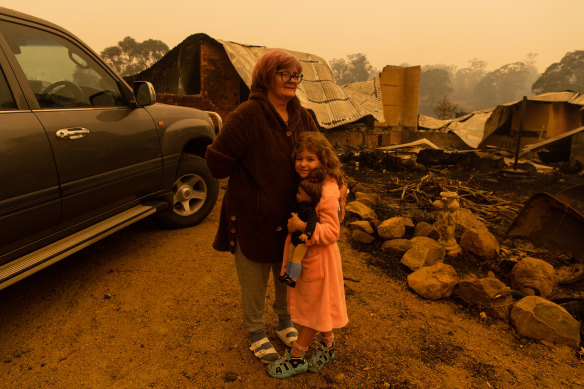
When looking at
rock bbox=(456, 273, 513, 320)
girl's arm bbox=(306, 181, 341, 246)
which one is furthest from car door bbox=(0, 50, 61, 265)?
rock bbox=(456, 273, 513, 320)

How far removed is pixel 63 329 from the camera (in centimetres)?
243

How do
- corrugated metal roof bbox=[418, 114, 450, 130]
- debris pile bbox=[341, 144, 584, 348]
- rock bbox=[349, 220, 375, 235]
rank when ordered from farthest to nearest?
corrugated metal roof bbox=[418, 114, 450, 130] → rock bbox=[349, 220, 375, 235] → debris pile bbox=[341, 144, 584, 348]

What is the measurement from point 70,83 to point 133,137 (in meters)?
0.60

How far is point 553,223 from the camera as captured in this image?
3.73m

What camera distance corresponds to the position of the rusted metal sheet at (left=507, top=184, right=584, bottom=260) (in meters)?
3.60

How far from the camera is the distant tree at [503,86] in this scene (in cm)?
8894

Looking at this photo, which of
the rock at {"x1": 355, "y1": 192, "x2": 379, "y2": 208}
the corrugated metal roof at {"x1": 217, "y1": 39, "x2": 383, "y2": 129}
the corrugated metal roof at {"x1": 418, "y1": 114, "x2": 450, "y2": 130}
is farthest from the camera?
the corrugated metal roof at {"x1": 418, "y1": 114, "x2": 450, "y2": 130}

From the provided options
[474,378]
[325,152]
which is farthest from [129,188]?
[474,378]

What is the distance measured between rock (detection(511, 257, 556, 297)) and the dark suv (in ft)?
11.0

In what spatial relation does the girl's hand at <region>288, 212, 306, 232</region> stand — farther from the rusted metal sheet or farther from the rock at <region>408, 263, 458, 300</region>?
the rusted metal sheet

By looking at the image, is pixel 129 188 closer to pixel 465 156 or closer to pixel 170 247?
pixel 170 247

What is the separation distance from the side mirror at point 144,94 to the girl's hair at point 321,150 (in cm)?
188

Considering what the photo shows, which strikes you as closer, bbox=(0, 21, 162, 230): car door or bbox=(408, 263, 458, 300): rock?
bbox=(0, 21, 162, 230): car door

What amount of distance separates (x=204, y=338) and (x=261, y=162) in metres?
1.33
